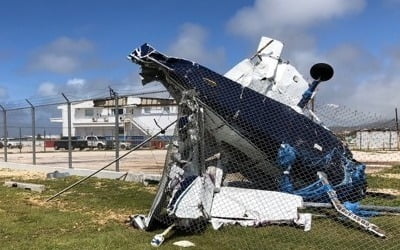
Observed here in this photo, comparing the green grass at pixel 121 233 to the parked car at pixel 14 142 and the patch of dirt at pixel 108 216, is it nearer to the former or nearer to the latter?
the patch of dirt at pixel 108 216

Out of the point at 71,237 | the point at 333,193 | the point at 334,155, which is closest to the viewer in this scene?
the point at 71,237

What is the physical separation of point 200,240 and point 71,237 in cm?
198

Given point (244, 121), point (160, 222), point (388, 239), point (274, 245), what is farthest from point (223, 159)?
point (388, 239)

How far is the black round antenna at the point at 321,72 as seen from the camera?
1057 cm

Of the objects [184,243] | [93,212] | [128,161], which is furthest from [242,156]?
[128,161]

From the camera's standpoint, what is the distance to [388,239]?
7.89 metres

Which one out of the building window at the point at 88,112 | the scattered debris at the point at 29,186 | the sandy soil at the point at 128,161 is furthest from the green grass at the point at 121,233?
the building window at the point at 88,112

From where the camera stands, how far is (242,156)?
1003 centimetres

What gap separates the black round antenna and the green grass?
112 inches

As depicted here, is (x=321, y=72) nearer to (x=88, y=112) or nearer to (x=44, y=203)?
(x=44, y=203)

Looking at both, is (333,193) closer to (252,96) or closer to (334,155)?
(334,155)

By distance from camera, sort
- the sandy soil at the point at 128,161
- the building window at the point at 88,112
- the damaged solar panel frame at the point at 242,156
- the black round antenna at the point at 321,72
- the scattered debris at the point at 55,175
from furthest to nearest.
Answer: the building window at the point at 88,112 → the sandy soil at the point at 128,161 → the scattered debris at the point at 55,175 → the black round antenna at the point at 321,72 → the damaged solar panel frame at the point at 242,156

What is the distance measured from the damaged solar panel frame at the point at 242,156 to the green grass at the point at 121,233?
27cm

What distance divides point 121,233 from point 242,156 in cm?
266
